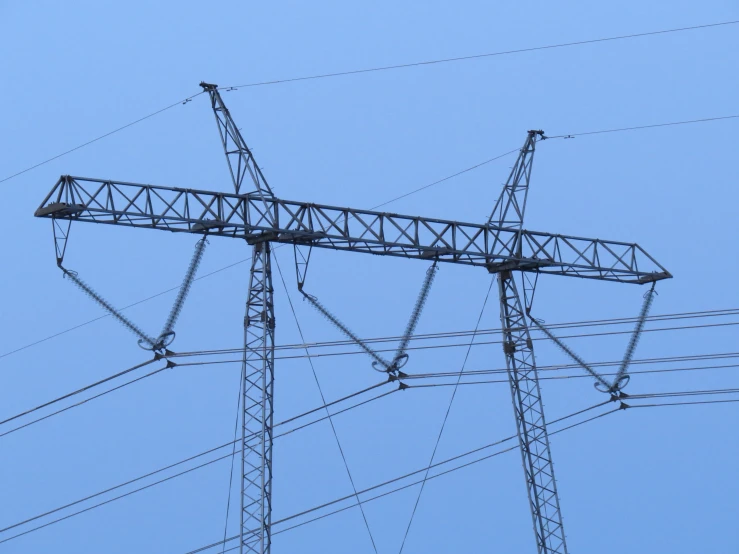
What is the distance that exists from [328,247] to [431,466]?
8294 mm

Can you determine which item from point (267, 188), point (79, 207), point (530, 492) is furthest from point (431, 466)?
point (79, 207)

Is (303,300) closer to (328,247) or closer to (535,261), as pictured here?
(328,247)

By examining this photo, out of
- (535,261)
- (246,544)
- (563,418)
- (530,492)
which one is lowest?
(246,544)

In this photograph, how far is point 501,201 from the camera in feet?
150

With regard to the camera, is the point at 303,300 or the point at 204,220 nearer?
the point at 204,220

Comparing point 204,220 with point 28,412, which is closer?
point 204,220

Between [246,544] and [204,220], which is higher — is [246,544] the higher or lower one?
the lower one

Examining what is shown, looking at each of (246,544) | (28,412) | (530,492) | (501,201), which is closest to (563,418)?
(530,492)

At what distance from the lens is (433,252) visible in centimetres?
4378

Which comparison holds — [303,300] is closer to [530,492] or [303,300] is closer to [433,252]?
[433,252]

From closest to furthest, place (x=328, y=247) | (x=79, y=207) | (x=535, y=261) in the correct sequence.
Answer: (x=79, y=207) → (x=328, y=247) → (x=535, y=261)

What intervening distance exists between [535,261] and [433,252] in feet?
11.7

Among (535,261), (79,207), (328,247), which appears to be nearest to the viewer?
(79,207)

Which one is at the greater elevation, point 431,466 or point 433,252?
point 433,252
